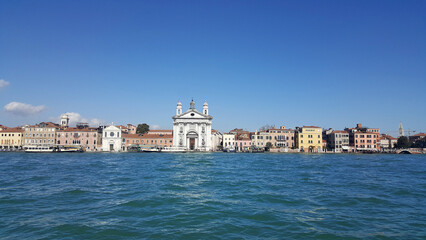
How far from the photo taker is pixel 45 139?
65.1 m

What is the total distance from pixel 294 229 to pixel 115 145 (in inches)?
2448

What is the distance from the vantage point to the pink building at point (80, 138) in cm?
6506

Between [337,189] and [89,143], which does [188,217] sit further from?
[89,143]

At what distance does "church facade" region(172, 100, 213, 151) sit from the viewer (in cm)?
6594

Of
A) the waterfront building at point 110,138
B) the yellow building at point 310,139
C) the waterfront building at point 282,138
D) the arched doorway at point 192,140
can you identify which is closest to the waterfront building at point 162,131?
the arched doorway at point 192,140

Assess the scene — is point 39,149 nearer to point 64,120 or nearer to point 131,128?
point 64,120

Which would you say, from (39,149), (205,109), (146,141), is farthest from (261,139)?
(39,149)

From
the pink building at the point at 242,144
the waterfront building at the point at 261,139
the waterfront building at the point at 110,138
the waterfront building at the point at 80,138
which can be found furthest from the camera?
the pink building at the point at 242,144

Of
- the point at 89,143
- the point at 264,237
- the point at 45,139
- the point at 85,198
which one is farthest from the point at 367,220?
the point at 45,139

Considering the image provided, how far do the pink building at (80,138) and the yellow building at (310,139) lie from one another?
45997 mm

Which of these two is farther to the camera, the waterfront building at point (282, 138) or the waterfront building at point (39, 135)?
the waterfront building at point (282, 138)

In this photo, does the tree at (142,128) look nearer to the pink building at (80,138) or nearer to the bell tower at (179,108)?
the bell tower at (179,108)

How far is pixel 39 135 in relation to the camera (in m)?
65.2

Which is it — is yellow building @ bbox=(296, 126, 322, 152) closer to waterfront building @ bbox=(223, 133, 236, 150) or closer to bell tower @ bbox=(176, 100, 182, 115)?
waterfront building @ bbox=(223, 133, 236, 150)
